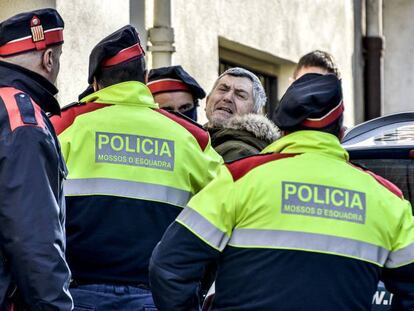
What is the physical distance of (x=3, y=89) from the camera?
468 centimetres

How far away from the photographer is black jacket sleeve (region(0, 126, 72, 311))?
4.42m

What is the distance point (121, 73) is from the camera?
18.2ft

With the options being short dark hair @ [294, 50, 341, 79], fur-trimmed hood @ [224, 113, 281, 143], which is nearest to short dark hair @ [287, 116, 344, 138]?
fur-trimmed hood @ [224, 113, 281, 143]

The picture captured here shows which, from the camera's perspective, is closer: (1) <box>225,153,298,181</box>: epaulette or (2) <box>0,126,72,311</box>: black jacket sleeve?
(2) <box>0,126,72,311</box>: black jacket sleeve

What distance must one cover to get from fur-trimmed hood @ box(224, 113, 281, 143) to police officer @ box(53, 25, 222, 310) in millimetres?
941

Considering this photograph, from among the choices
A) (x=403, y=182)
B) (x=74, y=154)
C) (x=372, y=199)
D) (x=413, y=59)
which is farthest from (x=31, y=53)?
(x=413, y=59)

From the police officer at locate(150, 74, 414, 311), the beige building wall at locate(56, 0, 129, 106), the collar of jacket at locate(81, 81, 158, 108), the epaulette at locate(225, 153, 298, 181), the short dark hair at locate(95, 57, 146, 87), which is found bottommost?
the police officer at locate(150, 74, 414, 311)

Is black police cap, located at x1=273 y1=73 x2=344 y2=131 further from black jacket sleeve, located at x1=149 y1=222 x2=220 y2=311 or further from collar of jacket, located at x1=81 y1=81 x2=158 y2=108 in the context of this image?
collar of jacket, located at x1=81 y1=81 x2=158 y2=108

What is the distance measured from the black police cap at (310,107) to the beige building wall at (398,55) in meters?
13.6

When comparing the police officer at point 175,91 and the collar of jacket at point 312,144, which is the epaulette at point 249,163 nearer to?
the collar of jacket at point 312,144

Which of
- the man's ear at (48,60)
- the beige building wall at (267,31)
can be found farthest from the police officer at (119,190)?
the beige building wall at (267,31)

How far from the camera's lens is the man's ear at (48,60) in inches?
190

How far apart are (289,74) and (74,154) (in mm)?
8630

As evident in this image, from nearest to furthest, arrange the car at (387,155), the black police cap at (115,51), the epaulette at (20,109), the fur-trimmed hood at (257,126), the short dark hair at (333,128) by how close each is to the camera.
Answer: the epaulette at (20,109) < the short dark hair at (333,128) < the black police cap at (115,51) < the car at (387,155) < the fur-trimmed hood at (257,126)
